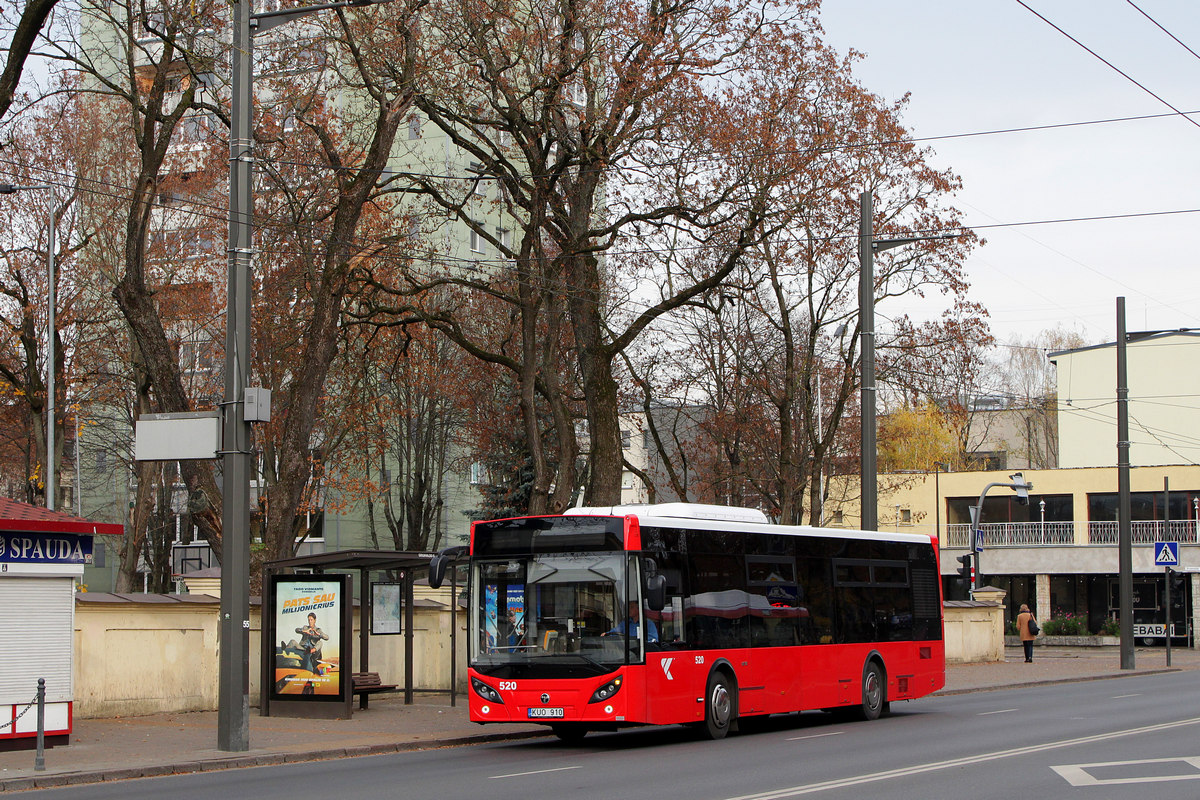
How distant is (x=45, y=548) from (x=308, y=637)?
4.81 m

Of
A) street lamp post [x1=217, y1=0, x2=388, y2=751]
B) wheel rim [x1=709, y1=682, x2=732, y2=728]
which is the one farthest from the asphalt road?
street lamp post [x1=217, y1=0, x2=388, y2=751]

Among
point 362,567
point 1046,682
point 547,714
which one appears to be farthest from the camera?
point 1046,682

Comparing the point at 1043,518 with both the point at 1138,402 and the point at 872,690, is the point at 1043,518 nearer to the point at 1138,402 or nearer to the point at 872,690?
the point at 1138,402

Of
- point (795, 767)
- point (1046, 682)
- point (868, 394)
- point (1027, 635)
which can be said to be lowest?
point (1046, 682)

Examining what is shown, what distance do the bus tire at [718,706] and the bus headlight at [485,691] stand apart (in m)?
2.71

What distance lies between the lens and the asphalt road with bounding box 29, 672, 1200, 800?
12.3 metres

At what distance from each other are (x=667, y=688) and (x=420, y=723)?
4962mm

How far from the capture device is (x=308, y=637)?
67.8ft

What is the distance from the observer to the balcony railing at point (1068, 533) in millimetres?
60375

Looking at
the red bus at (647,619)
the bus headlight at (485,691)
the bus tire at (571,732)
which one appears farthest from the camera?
the bus tire at (571,732)

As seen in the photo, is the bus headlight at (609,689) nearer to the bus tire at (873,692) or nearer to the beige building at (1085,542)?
the bus tire at (873,692)

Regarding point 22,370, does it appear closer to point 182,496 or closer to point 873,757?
point 182,496

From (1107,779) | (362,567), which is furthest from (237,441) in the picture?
(1107,779)

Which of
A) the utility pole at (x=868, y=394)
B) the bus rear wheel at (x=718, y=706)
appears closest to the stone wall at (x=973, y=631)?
the utility pole at (x=868, y=394)
